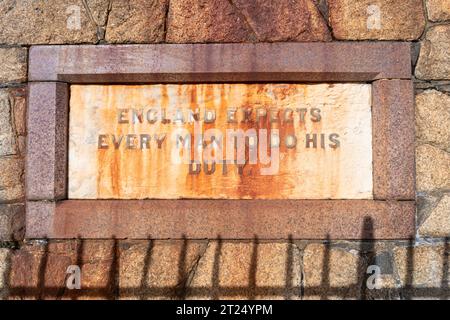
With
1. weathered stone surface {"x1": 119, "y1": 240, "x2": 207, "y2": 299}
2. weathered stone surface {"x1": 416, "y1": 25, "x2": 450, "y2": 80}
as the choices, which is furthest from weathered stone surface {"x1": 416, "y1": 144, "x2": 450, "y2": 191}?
weathered stone surface {"x1": 119, "y1": 240, "x2": 207, "y2": 299}

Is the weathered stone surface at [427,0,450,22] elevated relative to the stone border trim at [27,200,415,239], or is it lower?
Result: elevated

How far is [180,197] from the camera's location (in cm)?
289

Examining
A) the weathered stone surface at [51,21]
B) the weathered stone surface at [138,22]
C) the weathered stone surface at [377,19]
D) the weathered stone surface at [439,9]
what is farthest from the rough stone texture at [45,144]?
the weathered stone surface at [439,9]

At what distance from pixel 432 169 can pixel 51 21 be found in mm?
2550

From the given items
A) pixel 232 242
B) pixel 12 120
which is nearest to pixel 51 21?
pixel 12 120

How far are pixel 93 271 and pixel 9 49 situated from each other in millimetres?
1499

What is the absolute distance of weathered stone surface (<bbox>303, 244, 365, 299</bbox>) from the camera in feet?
9.07

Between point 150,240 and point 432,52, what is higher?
point 432,52

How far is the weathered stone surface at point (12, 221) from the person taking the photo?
285 cm

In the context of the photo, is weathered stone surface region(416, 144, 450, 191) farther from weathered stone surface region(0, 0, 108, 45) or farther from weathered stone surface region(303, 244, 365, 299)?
weathered stone surface region(0, 0, 108, 45)

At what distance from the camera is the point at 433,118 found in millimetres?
2818

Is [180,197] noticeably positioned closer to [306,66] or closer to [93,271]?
[93,271]

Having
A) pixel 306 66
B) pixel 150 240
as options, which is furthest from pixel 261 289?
pixel 306 66

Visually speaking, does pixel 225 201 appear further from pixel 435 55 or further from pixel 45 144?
pixel 435 55
